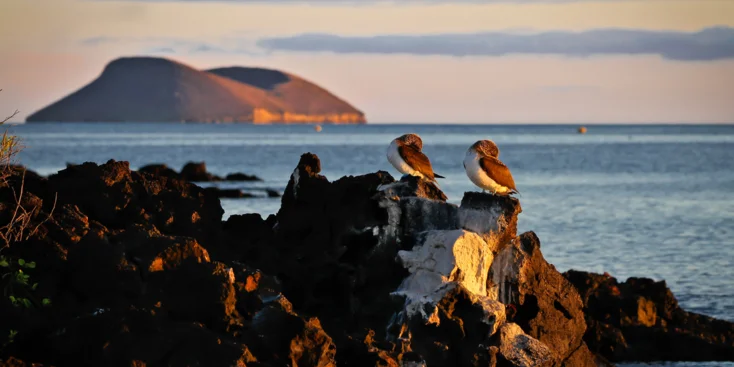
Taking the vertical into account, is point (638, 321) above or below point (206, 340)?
below

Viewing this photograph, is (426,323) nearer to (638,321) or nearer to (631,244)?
(638,321)

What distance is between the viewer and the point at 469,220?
48.0 ft

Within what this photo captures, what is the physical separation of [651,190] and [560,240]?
26.8 meters

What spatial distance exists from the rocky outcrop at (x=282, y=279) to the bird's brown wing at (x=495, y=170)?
0.93 ft

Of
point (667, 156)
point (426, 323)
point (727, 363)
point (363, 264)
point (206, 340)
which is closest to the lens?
point (206, 340)

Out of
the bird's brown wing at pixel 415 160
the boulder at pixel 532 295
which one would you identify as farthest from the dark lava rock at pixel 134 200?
the boulder at pixel 532 295

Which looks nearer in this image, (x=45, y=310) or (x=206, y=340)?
(x=206, y=340)

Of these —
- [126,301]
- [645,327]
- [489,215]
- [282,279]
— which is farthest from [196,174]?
[126,301]

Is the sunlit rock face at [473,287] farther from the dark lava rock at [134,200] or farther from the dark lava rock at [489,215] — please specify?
the dark lava rock at [134,200]

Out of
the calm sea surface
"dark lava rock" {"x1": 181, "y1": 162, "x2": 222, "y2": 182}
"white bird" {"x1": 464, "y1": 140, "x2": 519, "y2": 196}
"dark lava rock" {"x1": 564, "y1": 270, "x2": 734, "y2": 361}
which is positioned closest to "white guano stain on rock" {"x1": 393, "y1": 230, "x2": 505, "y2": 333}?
"white bird" {"x1": 464, "y1": 140, "x2": 519, "y2": 196}

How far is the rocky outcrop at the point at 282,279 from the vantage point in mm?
11508

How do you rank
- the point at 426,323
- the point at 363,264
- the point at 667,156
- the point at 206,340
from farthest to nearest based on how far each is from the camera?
the point at 667,156 < the point at 363,264 < the point at 426,323 < the point at 206,340

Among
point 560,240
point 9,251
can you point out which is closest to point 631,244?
point 560,240

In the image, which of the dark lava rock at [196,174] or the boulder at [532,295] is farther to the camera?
the dark lava rock at [196,174]
